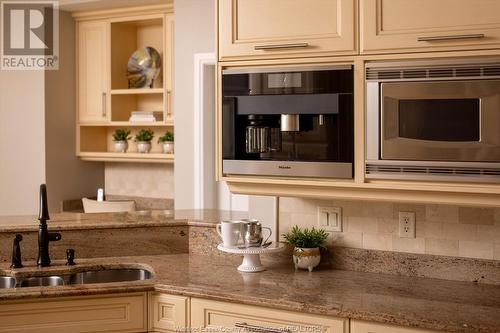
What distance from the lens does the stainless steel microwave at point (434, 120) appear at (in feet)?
7.96

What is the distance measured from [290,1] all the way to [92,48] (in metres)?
3.66

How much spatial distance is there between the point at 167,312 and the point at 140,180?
137 inches

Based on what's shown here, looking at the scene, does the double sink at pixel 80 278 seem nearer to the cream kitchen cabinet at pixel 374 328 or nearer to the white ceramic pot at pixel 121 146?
the cream kitchen cabinet at pixel 374 328

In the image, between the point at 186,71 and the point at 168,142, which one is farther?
the point at 168,142

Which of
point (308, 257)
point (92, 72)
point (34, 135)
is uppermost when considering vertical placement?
point (92, 72)

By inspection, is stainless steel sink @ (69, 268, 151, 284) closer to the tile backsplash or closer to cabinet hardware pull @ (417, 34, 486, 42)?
the tile backsplash

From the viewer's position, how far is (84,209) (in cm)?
601

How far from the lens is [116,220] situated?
11.5 feet

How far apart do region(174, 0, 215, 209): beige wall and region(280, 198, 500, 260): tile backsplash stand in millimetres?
2176

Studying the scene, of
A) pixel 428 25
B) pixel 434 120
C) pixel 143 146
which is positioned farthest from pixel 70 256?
pixel 143 146

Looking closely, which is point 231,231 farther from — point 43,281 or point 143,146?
point 143,146

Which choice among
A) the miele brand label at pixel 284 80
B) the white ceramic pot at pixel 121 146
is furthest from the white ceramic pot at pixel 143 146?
the miele brand label at pixel 284 80

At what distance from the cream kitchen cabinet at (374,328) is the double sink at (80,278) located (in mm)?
1117

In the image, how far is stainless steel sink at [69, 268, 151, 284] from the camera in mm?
3174
